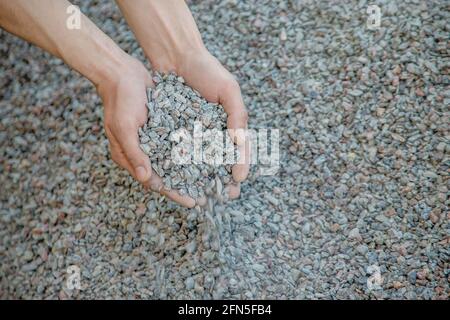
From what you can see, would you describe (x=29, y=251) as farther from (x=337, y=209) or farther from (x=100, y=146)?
(x=337, y=209)

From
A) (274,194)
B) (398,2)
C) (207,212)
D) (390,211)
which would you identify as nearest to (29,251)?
(207,212)

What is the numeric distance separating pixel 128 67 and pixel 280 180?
76 cm

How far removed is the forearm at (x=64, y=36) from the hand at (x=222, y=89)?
10.0 inches

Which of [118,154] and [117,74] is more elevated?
[117,74]

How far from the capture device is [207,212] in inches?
96.3

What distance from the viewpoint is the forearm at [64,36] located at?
237 centimetres

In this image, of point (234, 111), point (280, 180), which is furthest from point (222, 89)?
point (280, 180)

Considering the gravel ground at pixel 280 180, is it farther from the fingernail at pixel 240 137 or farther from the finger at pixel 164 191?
the fingernail at pixel 240 137

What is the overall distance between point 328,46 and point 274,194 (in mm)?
757

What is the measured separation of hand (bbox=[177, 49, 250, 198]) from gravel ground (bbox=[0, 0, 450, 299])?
9.2 inches

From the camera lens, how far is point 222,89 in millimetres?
2410

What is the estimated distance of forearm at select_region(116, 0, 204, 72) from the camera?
2.51 metres

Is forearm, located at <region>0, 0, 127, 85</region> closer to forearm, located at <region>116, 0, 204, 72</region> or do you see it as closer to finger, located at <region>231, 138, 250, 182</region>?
forearm, located at <region>116, 0, 204, 72</region>

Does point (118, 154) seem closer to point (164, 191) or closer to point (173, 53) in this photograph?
point (164, 191)
